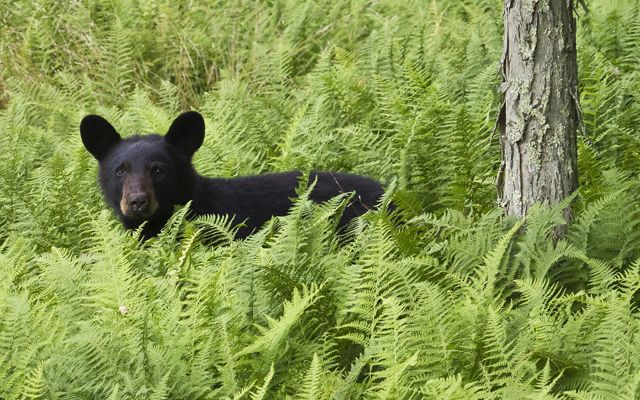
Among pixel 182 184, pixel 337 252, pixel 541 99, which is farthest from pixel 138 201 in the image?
pixel 541 99

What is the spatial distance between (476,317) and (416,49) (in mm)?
5093

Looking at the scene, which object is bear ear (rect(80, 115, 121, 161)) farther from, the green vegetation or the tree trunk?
the tree trunk

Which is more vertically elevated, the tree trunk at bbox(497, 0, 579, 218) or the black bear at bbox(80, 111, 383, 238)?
the tree trunk at bbox(497, 0, 579, 218)

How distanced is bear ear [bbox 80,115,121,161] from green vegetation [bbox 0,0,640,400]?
35cm

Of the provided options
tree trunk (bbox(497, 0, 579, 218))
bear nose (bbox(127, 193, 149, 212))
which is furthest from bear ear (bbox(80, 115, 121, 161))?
tree trunk (bbox(497, 0, 579, 218))

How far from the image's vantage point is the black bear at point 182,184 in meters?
7.00

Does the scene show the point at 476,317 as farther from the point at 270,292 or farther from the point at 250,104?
the point at 250,104

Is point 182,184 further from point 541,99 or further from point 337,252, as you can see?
point 541,99

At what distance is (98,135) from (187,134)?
2.10 feet

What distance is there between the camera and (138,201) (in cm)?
674

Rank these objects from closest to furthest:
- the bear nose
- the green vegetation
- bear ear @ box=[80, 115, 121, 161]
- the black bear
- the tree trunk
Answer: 1. the green vegetation
2. the tree trunk
3. the bear nose
4. the black bear
5. bear ear @ box=[80, 115, 121, 161]

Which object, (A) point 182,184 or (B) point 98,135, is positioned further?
(B) point 98,135

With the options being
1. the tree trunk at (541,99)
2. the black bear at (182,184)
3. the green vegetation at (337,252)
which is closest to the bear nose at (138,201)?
the black bear at (182,184)

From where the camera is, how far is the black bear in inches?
276
